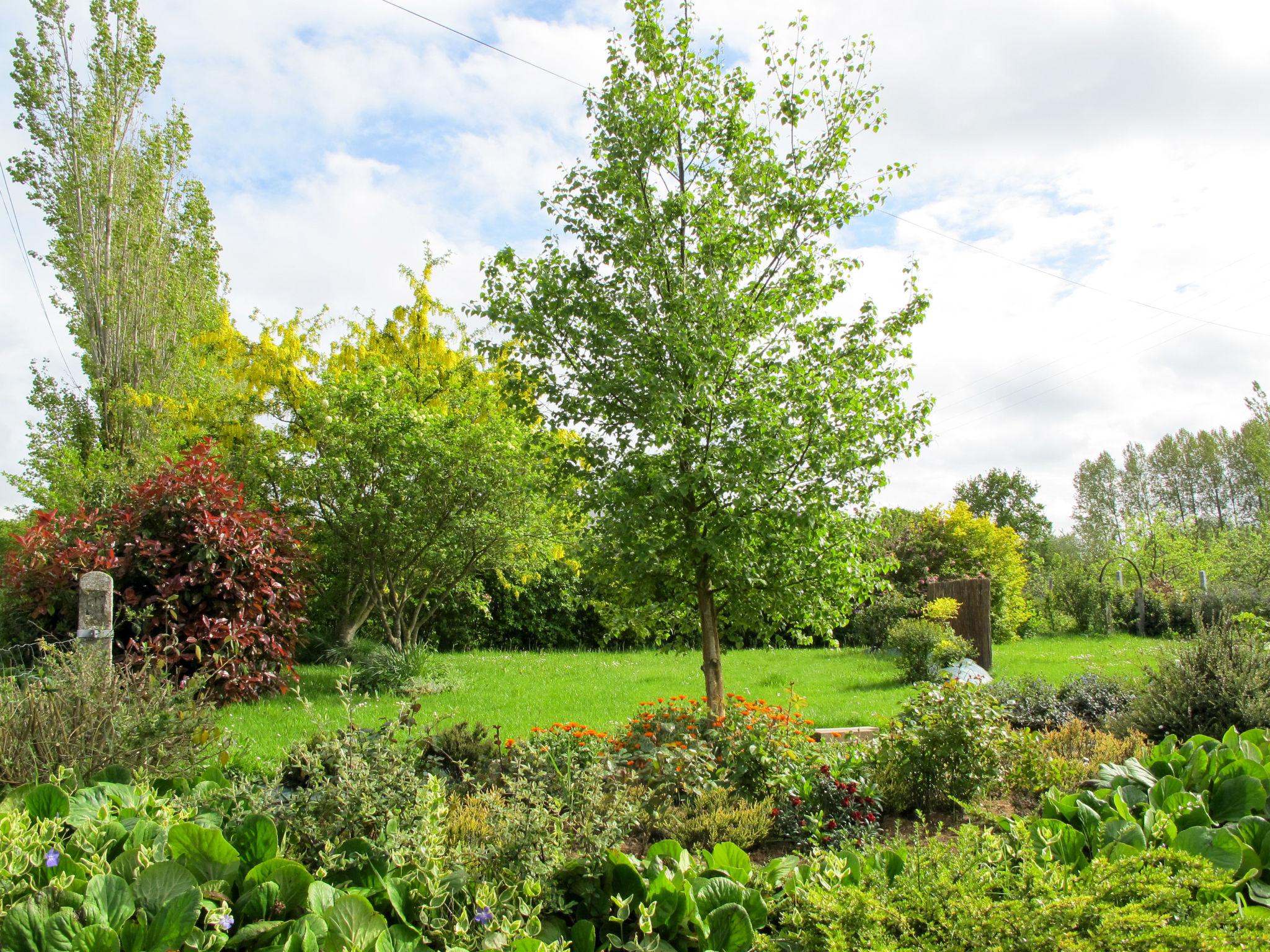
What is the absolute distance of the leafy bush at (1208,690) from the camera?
527cm

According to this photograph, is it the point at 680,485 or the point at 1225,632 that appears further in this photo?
the point at 1225,632

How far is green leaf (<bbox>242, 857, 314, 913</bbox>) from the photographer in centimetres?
222

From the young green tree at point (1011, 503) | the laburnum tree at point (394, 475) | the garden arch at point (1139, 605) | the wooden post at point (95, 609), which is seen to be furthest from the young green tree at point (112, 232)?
the young green tree at point (1011, 503)

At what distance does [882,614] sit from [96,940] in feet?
44.0

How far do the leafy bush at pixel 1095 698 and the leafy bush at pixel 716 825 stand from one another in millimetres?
4272

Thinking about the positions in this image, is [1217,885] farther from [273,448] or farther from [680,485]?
[273,448]

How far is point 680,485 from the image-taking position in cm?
501

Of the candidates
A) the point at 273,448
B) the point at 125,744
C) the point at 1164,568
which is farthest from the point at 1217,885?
the point at 1164,568

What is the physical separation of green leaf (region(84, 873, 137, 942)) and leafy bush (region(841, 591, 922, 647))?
1251 cm

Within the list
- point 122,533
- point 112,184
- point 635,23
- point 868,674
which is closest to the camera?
point 635,23

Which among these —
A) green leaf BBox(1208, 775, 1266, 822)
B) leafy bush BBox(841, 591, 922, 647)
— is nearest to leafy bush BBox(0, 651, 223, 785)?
green leaf BBox(1208, 775, 1266, 822)

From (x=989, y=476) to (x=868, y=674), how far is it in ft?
118

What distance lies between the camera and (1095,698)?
702 centimetres

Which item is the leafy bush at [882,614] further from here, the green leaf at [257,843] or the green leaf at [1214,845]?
the green leaf at [257,843]
